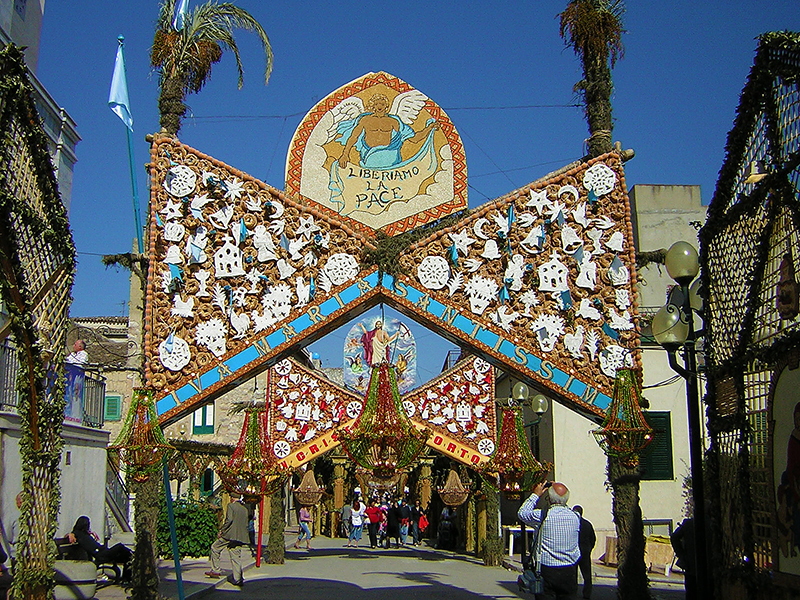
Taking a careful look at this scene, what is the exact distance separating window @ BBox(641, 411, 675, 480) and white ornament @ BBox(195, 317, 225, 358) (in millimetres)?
12724

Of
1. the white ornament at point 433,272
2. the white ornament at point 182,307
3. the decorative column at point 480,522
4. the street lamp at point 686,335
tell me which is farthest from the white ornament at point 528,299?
the decorative column at point 480,522

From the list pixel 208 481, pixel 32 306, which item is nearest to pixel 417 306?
pixel 32 306

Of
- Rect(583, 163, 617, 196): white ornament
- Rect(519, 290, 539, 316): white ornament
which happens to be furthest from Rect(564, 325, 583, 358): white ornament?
Rect(583, 163, 617, 196): white ornament

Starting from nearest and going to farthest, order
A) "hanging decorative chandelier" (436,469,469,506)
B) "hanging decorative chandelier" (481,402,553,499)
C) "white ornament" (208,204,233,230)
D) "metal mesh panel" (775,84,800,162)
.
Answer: "metal mesh panel" (775,84,800,162) → "white ornament" (208,204,233,230) → "hanging decorative chandelier" (481,402,553,499) → "hanging decorative chandelier" (436,469,469,506)

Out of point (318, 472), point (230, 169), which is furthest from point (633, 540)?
point (318, 472)

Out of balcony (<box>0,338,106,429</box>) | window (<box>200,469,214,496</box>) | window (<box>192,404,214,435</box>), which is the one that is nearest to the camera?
balcony (<box>0,338,106,429</box>)

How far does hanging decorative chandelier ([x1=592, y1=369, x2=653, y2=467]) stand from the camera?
10.9 metres

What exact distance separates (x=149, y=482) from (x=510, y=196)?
6.17m

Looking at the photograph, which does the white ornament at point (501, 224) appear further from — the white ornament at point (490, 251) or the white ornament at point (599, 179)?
the white ornament at point (599, 179)

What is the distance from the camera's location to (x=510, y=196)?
38.9ft

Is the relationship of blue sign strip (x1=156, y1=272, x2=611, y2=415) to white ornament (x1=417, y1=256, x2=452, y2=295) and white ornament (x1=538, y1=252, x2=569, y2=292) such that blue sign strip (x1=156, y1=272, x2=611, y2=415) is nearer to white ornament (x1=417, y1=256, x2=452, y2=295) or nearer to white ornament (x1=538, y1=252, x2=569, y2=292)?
white ornament (x1=417, y1=256, x2=452, y2=295)

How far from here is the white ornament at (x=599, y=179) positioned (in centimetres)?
1195

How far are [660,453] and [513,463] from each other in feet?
25.4

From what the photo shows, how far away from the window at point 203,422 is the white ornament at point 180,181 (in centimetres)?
2806
